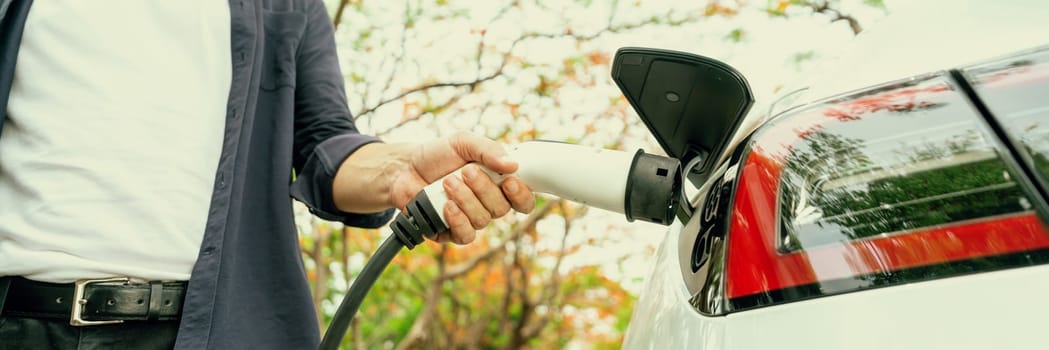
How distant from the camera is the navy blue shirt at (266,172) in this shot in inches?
58.0

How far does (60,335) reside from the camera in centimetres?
134

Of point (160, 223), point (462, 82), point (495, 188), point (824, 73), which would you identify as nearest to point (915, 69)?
point (824, 73)

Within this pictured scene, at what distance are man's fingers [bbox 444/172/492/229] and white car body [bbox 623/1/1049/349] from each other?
400 millimetres

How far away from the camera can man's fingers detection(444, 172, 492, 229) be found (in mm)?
1488

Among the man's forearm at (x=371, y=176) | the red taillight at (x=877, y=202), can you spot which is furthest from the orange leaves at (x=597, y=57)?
the red taillight at (x=877, y=202)

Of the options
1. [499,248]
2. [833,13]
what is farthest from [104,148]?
[499,248]

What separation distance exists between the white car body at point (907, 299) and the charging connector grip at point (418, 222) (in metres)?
0.49

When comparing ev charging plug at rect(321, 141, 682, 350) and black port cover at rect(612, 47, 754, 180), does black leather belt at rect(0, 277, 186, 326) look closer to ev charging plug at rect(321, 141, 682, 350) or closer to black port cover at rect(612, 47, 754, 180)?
ev charging plug at rect(321, 141, 682, 350)

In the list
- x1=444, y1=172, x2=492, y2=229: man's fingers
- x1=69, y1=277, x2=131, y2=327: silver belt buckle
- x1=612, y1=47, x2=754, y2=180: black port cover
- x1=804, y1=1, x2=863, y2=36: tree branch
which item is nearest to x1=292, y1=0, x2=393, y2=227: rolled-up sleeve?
x1=444, y1=172, x2=492, y2=229: man's fingers

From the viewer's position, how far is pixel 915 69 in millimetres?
934

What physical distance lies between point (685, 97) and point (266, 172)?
94cm

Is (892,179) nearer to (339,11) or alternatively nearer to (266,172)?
(266,172)

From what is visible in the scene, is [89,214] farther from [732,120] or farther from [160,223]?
[732,120]

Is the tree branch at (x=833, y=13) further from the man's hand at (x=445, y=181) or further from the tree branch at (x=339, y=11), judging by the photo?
the man's hand at (x=445, y=181)
